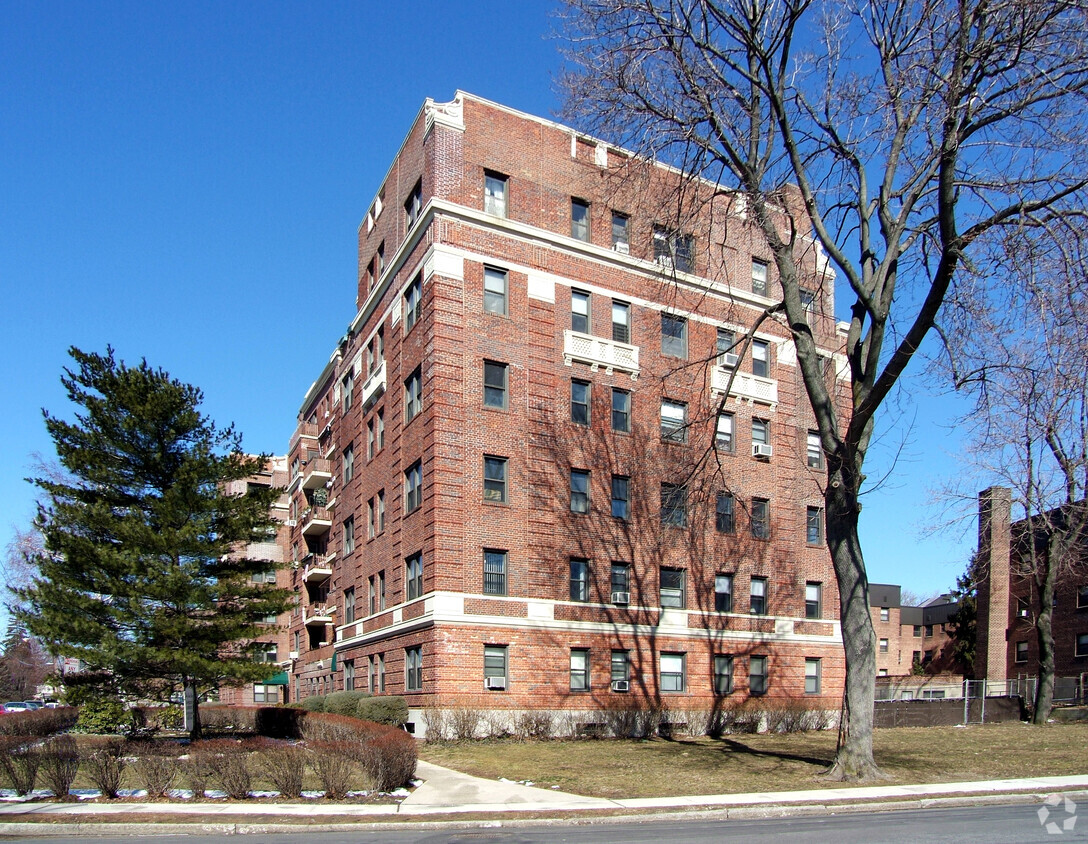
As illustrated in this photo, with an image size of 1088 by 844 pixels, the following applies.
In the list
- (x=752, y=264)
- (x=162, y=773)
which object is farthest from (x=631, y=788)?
(x=752, y=264)

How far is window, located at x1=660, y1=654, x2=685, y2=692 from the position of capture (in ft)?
108

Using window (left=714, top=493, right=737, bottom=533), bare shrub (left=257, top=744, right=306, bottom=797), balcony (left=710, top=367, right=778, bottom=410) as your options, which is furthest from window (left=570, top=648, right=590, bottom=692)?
bare shrub (left=257, top=744, right=306, bottom=797)

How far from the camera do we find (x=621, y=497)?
3309 centimetres

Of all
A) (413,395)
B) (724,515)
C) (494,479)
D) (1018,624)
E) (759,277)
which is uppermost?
(759,277)

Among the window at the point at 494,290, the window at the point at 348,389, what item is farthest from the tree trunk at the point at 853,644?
the window at the point at 348,389

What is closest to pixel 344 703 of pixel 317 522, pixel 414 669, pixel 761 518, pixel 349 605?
pixel 414 669

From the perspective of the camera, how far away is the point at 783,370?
127 ft

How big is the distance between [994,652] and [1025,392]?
34374 mm

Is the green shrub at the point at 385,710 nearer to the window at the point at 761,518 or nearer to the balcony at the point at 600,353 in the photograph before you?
the balcony at the point at 600,353

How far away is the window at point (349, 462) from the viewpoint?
41.2 meters

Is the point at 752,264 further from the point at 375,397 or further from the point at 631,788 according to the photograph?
the point at 631,788

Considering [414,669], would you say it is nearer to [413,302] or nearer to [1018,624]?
[413,302]

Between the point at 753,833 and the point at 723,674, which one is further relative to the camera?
the point at 723,674

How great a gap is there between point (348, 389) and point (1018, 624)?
43211 mm
